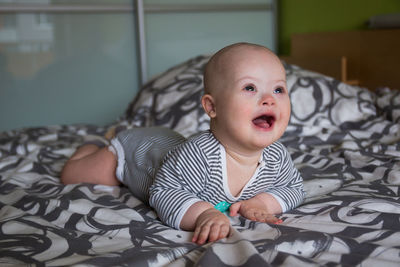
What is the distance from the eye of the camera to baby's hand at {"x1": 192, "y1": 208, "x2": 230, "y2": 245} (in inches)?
30.5

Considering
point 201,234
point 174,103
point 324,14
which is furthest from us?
point 324,14

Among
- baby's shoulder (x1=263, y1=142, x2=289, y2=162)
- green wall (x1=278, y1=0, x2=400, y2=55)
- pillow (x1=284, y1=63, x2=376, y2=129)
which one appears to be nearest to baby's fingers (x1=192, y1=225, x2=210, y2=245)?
baby's shoulder (x1=263, y1=142, x2=289, y2=162)

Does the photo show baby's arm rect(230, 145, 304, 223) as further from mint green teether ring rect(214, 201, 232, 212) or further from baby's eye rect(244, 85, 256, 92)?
baby's eye rect(244, 85, 256, 92)

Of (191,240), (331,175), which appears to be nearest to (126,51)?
(331,175)

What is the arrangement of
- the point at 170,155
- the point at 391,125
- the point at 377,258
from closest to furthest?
the point at 377,258, the point at 170,155, the point at 391,125

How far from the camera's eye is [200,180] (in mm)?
905

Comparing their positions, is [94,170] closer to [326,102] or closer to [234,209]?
[234,209]

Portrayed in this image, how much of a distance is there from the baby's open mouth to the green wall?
68.7 inches

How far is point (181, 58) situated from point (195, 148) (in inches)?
75.5

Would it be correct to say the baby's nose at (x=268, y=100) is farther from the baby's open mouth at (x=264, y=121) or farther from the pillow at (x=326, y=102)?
the pillow at (x=326, y=102)

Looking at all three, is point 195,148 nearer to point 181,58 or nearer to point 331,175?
point 331,175

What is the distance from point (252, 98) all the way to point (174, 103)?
1.08 metres

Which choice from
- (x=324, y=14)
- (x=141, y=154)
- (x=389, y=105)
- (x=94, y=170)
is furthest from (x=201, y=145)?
(x=324, y=14)

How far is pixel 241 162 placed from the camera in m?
0.92
